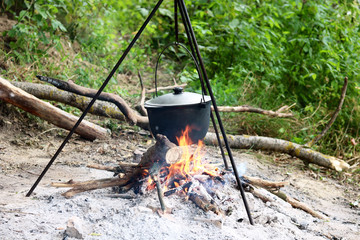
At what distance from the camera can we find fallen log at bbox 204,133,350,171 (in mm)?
4559

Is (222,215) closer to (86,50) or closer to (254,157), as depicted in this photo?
(254,157)

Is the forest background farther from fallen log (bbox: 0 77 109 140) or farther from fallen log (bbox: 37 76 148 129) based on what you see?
fallen log (bbox: 37 76 148 129)

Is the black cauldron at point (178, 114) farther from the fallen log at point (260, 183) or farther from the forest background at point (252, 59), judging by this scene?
the forest background at point (252, 59)

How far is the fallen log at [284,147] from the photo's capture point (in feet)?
15.0

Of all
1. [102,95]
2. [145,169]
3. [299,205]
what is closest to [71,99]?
[102,95]

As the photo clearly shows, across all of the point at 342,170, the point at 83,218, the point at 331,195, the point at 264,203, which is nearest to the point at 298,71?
the point at 342,170

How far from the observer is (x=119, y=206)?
2.53m

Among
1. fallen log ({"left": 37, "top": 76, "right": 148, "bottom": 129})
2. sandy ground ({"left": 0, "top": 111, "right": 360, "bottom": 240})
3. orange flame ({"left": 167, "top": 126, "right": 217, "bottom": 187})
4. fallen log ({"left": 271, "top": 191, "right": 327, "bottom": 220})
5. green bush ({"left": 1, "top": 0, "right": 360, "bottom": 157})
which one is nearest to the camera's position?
sandy ground ({"left": 0, "top": 111, "right": 360, "bottom": 240})

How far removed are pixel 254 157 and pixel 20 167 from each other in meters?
2.80

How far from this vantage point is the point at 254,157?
4711 mm

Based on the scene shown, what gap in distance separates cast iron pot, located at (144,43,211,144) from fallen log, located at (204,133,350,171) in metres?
1.78

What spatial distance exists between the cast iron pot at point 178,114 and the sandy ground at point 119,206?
500mm

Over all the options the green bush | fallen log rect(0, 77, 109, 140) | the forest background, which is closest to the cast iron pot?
fallen log rect(0, 77, 109, 140)

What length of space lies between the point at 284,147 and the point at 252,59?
1.99 metres
